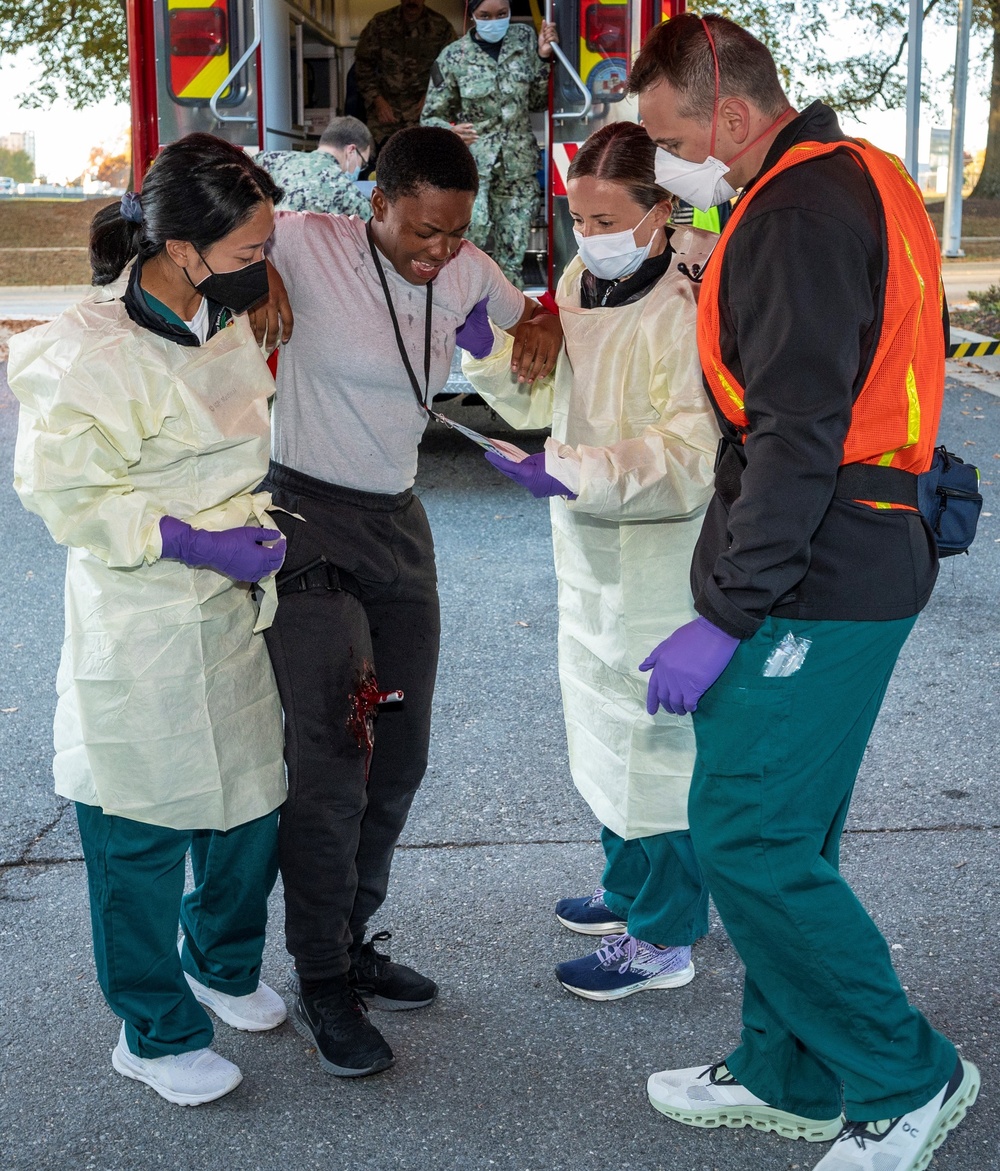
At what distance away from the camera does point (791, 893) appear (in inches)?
84.8

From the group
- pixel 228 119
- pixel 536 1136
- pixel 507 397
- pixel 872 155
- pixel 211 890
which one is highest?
pixel 228 119

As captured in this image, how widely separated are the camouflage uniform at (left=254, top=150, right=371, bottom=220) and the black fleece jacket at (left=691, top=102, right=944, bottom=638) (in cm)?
417

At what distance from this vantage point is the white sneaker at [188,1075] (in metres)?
2.51

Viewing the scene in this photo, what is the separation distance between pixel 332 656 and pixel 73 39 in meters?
20.9

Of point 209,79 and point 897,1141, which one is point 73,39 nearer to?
point 209,79

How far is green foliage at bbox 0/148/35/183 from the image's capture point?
24.6 metres

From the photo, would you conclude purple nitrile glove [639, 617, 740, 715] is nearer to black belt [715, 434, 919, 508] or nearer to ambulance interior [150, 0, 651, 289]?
black belt [715, 434, 919, 508]

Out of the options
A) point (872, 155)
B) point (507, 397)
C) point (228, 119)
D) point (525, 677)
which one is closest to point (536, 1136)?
point (507, 397)

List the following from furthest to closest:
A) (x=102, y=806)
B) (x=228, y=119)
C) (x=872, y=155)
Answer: (x=228, y=119) < (x=102, y=806) < (x=872, y=155)

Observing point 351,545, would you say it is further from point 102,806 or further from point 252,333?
point 102,806

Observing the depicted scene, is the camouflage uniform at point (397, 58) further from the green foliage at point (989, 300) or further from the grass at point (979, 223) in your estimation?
the grass at point (979, 223)

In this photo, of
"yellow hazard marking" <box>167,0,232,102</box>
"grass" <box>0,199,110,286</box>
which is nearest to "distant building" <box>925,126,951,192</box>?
"grass" <box>0,199,110,286</box>

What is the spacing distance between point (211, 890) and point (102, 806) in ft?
1.19

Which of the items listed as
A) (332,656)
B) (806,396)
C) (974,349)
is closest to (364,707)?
(332,656)
